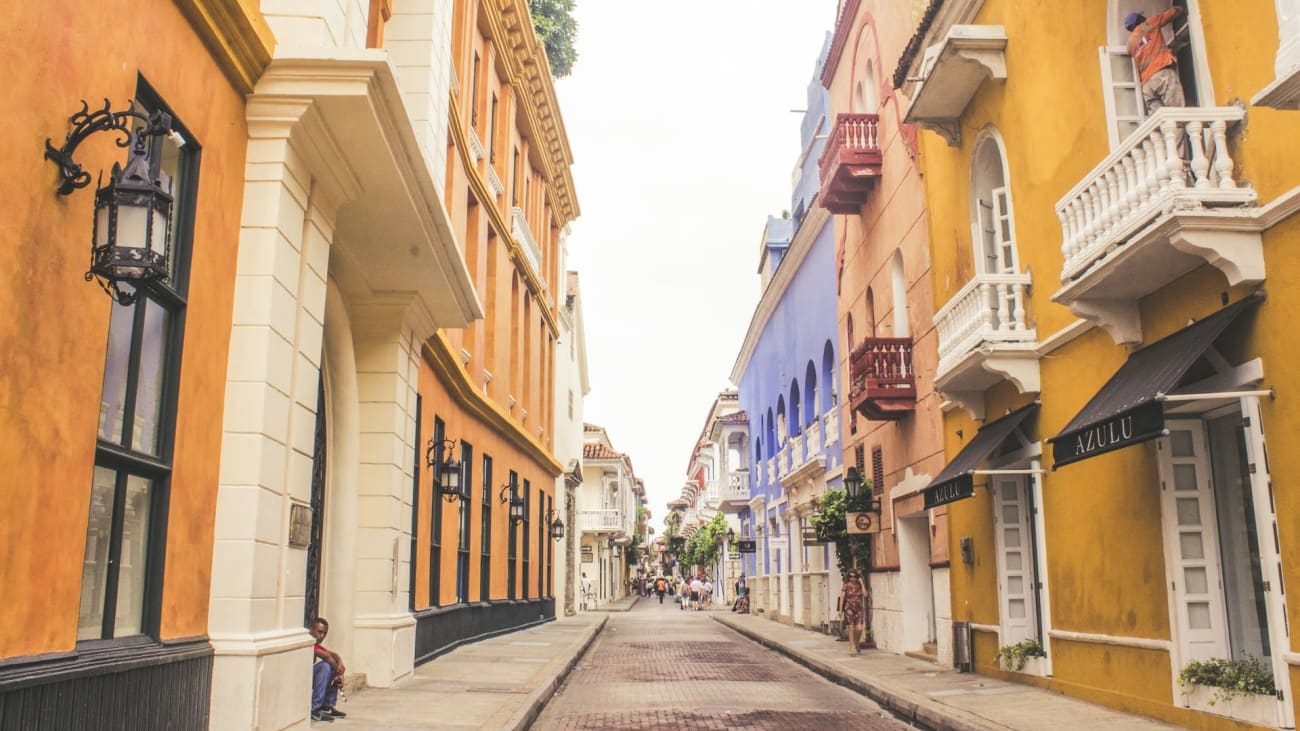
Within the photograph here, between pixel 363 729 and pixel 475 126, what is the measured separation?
13.4 metres

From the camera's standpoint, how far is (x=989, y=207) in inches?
549

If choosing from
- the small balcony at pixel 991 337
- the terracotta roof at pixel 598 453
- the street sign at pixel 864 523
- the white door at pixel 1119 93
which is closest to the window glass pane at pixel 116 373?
the white door at pixel 1119 93

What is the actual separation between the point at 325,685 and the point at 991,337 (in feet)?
26.3

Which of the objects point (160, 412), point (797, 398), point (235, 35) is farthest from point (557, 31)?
point (160, 412)

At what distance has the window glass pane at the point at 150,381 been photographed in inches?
239

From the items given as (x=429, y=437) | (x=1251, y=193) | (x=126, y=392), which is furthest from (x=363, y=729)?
(x=1251, y=193)

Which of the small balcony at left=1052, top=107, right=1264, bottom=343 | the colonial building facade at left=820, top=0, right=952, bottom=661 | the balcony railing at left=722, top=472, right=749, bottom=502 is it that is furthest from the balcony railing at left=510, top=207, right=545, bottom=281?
the balcony railing at left=722, top=472, right=749, bottom=502

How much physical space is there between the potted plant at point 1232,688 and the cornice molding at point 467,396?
10.1 m

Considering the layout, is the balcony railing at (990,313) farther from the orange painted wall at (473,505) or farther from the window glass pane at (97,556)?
the window glass pane at (97,556)

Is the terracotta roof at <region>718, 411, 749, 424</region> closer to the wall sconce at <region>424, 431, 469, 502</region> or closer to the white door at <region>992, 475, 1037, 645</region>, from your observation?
the wall sconce at <region>424, 431, 469, 502</region>

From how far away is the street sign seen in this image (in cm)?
1916

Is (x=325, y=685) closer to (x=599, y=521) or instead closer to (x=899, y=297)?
(x=899, y=297)

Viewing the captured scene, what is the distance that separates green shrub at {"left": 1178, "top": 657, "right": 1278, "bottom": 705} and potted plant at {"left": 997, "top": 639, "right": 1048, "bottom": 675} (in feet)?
10.6

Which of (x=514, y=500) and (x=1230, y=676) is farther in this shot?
(x=514, y=500)
